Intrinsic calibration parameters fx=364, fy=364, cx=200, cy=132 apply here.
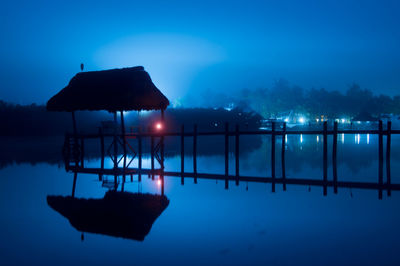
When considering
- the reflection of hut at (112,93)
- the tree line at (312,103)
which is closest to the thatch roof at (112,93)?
the reflection of hut at (112,93)

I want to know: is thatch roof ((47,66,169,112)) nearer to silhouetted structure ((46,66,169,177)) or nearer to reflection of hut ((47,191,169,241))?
silhouetted structure ((46,66,169,177))

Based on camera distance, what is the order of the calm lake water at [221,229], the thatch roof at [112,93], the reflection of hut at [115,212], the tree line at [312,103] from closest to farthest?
the calm lake water at [221,229], the reflection of hut at [115,212], the thatch roof at [112,93], the tree line at [312,103]

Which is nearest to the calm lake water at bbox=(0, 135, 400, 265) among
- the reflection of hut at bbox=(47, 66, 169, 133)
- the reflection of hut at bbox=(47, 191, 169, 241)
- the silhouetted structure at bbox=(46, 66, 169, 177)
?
the reflection of hut at bbox=(47, 191, 169, 241)

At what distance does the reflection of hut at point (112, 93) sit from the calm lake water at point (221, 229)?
12.2ft

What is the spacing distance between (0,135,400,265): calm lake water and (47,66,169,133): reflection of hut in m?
3.72

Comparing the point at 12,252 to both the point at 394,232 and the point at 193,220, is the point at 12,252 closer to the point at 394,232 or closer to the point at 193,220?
the point at 193,220

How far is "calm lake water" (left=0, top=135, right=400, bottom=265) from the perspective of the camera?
808cm

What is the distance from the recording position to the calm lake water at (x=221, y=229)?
8.08 metres

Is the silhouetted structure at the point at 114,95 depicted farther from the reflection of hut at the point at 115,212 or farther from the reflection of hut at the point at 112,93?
the reflection of hut at the point at 115,212

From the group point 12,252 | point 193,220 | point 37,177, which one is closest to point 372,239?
point 193,220

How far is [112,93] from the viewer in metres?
17.6

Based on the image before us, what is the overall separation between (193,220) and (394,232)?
5523mm

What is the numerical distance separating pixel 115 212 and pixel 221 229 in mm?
3540

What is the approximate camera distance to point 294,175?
19.7 m
